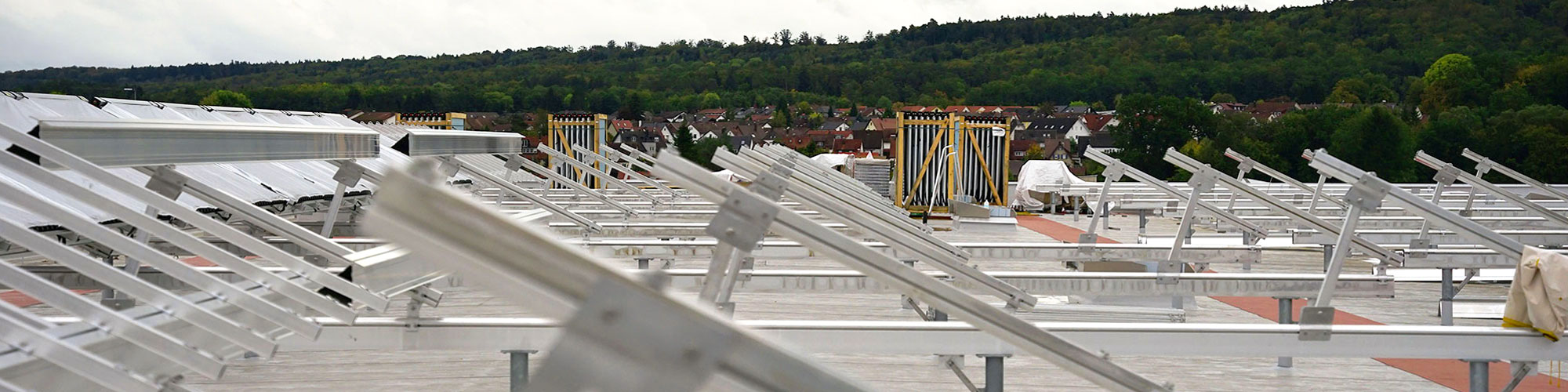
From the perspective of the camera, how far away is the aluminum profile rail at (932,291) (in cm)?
231

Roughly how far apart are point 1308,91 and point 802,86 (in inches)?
1584

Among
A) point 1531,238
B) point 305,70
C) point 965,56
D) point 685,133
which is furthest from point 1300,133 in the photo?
point 305,70

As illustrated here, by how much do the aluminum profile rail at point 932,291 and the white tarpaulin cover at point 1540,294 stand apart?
11.6 ft

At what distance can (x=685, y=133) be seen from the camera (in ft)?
136

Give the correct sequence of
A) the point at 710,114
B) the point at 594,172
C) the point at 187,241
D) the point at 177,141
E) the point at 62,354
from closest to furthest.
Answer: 1. the point at 62,354
2. the point at 177,141
3. the point at 187,241
4. the point at 594,172
5. the point at 710,114

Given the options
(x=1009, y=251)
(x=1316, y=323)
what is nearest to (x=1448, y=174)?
(x=1009, y=251)

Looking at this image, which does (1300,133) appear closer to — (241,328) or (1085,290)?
(1085,290)

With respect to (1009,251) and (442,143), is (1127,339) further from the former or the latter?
(1009,251)

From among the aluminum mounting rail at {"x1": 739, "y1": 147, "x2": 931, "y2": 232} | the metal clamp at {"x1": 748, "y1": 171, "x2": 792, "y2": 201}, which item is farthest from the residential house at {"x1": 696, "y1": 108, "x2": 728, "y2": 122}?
the metal clamp at {"x1": 748, "y1": 171, "x2": 792, "y2": 201}

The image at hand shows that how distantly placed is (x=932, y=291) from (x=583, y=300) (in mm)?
1596

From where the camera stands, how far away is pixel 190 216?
3432 millimetres

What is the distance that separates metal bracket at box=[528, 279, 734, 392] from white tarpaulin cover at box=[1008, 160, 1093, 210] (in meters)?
28.1

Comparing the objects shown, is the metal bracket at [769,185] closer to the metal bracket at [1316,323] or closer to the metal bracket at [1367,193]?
the metal bracket at [1316,323]

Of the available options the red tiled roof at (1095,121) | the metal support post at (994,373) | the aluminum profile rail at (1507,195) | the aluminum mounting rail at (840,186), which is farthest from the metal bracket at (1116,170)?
the red tiled roof at (1095,121)
